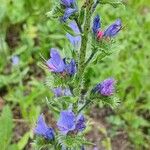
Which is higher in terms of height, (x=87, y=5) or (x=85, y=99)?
(x=87, y=5)

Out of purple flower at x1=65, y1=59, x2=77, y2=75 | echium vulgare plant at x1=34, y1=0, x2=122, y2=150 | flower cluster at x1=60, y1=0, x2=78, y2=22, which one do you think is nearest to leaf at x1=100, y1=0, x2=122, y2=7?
echium vulgare plant at x1=34, y1=0, x2=122, y2=150

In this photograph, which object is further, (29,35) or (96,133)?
Answer: (29,35)

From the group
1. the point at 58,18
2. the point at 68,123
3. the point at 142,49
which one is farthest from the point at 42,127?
the point at 142,49

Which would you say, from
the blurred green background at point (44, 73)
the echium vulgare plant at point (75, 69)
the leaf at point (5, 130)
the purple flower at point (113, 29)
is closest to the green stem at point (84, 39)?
the echium vulgare plant at point (75, 69)

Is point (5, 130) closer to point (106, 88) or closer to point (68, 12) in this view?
point (106, 88)

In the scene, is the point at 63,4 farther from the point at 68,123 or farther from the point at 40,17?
the point at 40,17

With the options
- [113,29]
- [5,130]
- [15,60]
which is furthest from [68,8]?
[15,60]

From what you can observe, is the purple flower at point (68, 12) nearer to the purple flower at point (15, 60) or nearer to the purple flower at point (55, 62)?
the purple flower at point (55, 62)
